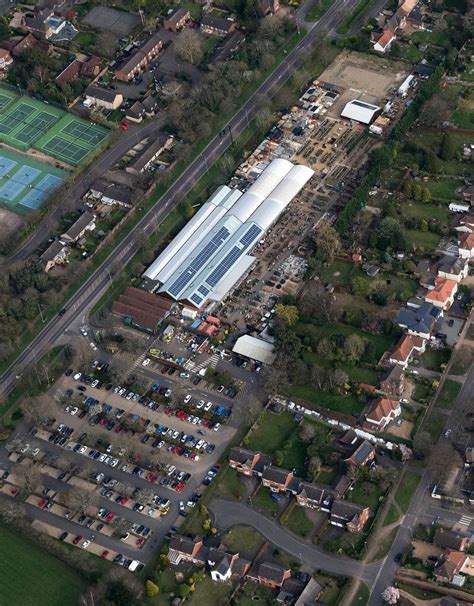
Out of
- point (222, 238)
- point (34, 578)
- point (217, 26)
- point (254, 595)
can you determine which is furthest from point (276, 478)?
point (217, 26)

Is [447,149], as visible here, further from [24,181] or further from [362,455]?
[24,181]

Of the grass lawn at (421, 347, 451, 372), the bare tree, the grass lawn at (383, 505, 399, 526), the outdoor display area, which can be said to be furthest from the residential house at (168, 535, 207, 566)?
the bare tree

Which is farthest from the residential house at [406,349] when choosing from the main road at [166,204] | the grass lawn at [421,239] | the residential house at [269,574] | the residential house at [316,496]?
the main road at [166,204]

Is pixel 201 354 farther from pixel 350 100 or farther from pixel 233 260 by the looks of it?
pixel 350 100

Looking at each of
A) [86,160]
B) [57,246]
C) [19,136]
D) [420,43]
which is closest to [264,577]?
[57,246]

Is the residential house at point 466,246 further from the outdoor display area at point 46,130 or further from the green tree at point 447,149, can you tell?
the outdoor display area at point 46,130
